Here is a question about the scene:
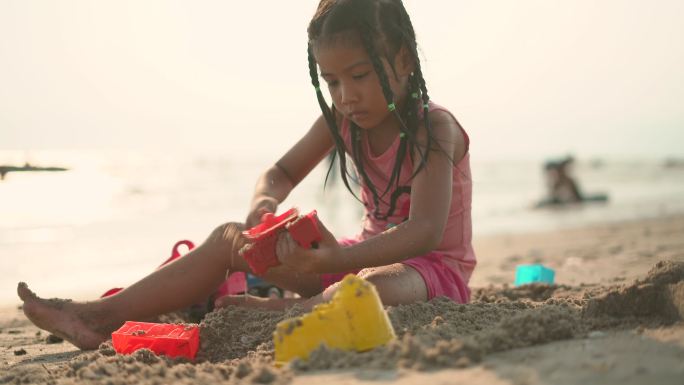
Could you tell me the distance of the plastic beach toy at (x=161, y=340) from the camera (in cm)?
270

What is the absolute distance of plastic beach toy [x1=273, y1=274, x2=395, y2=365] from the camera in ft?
7.22

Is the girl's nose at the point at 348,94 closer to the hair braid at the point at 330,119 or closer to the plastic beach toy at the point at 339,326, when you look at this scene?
the hair braid at the point at 330,119

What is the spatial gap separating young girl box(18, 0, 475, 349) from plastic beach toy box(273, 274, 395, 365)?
0.49m

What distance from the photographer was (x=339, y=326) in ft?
7.29

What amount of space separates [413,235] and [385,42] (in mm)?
790

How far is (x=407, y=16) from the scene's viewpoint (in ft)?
10.5

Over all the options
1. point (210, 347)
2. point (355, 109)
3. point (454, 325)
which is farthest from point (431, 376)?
point (355, 109)

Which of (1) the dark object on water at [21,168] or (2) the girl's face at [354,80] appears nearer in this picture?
(2) the girl's face at [354,80]

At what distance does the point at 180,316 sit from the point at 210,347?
0.71 meters

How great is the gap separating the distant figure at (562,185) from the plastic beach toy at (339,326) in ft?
33.1

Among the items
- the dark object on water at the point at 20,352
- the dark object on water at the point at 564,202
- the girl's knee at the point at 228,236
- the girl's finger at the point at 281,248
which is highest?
the girl's knee at the point at 228,236

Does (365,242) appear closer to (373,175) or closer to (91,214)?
(373,175)

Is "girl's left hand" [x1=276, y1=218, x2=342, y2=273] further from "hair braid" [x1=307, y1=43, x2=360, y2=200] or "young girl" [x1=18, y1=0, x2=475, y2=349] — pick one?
"hair braid" [x1=307, y1=43, x2=360, y2=200]

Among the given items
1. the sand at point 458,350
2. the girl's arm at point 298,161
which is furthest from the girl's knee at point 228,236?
the girl's arm at point 298,161
